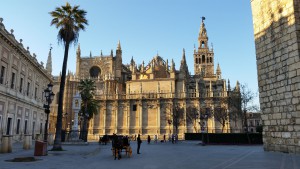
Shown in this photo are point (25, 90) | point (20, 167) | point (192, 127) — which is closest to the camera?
point (20, 167)

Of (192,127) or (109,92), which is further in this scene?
(109,92)

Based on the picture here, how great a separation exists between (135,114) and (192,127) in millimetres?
13164

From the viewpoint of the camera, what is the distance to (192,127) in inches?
2052

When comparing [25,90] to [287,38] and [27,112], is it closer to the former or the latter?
[27,112]

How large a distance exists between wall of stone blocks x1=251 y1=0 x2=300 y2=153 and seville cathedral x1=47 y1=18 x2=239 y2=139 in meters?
34.6

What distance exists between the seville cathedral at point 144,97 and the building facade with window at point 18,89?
53.3 feet

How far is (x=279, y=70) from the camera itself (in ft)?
42.7

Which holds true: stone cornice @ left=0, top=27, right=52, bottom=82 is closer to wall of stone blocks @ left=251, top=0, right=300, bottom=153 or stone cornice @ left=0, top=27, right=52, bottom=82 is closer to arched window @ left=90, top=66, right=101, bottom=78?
wall of stone blocks @ left=251, top=0, right=300, bottom=153

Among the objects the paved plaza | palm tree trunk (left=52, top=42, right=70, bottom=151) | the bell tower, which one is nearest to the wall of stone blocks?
the paved plaza

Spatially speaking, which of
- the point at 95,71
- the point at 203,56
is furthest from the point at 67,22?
the point at 203,56

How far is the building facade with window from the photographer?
2320 cm

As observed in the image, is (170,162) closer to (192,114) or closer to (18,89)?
(18,89)

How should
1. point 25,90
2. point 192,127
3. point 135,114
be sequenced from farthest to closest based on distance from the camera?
1. point 135,114
2. point 192,127
3. point 25,90

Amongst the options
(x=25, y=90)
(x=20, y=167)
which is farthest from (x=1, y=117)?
(x=20, y=167)
